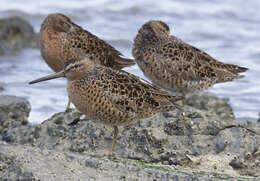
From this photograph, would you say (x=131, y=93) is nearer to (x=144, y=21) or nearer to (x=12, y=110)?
(x=12, y=110)

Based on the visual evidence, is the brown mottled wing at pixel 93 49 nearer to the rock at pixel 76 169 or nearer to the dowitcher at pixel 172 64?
the dowitcher at pixel 172 64

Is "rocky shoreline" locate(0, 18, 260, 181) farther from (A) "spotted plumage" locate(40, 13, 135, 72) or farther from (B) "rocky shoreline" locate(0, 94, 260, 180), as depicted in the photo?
(A) "spotted plumage" locate(40, 13, 135, 72)

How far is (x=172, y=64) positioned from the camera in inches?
273

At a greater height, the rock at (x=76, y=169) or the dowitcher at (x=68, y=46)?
the dowitcher at (x=68, y=46)

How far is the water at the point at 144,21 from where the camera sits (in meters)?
8.70

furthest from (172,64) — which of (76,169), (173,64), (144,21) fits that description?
(144,21)

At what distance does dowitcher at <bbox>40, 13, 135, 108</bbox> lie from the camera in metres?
6.77

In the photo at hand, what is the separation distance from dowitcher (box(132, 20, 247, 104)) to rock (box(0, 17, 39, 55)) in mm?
4444

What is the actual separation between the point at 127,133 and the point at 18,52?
19.6ft

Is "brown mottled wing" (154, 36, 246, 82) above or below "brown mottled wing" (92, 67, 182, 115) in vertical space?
above

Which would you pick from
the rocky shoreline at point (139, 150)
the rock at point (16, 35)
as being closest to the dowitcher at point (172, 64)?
the rocky shoreline at point (139, 150)

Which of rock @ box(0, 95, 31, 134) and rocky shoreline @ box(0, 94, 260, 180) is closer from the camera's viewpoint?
rocky shoreline @ box(0, 94, 260, 180)

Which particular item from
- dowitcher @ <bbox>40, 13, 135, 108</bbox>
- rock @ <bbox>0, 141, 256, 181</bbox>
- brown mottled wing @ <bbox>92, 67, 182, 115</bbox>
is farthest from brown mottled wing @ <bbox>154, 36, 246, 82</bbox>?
rock @ <bbox>0, 141, 256, 181</bbox>

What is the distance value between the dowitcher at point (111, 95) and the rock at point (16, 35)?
6.12m
